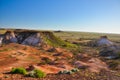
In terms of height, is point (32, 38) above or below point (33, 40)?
above

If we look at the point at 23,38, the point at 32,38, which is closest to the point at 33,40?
the point at 32,38

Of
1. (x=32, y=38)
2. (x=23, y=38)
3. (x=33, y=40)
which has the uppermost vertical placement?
(x=32, y=38)

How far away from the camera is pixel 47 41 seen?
66062 mm

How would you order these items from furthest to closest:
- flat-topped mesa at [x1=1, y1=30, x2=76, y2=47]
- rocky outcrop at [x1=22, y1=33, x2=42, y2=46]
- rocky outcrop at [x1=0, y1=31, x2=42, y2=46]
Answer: rocky outcrop at [x1=0, y1=31, x2=42, y2=46] < flat-topped mesa at [x1=1, y1=30, x2=76, y2=47] < rocky outcrop at [x1=22, y1=33, x2=42, y2=46]

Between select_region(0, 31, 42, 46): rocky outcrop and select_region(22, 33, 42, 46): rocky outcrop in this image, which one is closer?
select_region(22, 33, 42, 46): rocky outcrop

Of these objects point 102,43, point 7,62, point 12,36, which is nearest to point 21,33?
point 12,36

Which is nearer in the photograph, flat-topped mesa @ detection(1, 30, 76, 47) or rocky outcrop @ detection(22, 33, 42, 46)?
rocky outcrop @ detection(22, 33, 42, 46)

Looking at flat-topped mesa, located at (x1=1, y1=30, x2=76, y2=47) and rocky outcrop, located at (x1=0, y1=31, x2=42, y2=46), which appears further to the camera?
rocky outcrop, located at (x1=0, y1=31, x2=42, y2=46)

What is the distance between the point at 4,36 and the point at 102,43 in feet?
102

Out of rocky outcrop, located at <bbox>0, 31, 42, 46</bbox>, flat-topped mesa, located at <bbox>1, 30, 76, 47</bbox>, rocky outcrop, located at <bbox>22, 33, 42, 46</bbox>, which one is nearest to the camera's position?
rocky outcrop, located at <bbox>22, 33, 42, 46</bbox>

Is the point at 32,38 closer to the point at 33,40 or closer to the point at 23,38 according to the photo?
the point at 33,40

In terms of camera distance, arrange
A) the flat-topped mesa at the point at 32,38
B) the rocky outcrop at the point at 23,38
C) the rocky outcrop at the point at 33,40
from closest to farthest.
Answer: the rocky outcrop at the point at 33,40 → the flat-topped mesa at the point at 32,38 → the rocky outcrop at the point at 23,38

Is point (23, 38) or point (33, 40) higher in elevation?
point (23, 38)

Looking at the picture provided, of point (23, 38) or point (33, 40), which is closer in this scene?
point (33, 40)
